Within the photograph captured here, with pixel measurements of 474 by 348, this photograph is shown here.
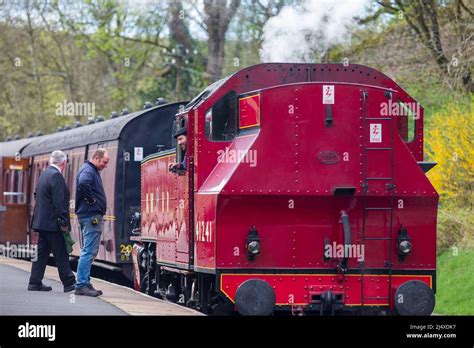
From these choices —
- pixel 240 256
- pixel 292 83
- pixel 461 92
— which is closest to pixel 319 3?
pixel 461 92

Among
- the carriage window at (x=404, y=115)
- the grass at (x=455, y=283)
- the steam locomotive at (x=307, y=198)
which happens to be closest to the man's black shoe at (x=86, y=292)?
the steam locomotive at (x=307, y=198)

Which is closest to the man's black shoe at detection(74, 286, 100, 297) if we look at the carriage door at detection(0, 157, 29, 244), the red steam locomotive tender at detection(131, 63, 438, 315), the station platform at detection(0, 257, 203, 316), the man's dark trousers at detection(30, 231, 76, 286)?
the station platform at detection(0, 257, 203, 316)

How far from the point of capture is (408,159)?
1257cm

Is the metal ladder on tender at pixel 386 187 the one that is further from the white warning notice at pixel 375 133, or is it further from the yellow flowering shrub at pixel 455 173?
the yellow flowering shrub at pixel 455 173

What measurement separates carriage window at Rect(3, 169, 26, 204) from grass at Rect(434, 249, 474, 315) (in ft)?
37.2

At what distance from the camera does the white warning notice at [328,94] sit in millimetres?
12469

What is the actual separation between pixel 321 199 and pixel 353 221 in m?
0.45

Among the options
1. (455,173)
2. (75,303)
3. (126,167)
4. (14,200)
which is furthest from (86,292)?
(14,200)

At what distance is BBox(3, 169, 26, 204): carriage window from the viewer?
2759 centimetres

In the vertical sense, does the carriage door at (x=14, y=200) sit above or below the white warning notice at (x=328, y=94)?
below

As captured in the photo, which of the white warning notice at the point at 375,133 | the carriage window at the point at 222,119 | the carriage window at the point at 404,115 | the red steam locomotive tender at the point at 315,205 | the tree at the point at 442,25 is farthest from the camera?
the tree at the point at 442,25

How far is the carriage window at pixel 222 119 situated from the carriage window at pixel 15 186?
50.6 ft

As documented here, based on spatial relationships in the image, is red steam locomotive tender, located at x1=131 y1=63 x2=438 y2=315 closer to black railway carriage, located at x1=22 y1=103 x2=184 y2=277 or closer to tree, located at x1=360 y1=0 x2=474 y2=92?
black railway carriage, located at x1=22 y1=103 x2=184 y2=277

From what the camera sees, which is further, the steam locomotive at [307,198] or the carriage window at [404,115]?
the carriage window at [404,115]
